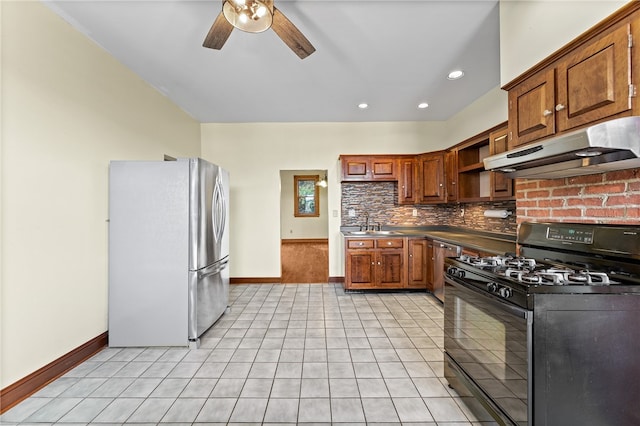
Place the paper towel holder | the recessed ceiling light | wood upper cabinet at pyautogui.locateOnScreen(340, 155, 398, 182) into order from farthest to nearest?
wood upper cabinet at pyautogui.locateOnScreen(340, 155, 398, 182), the paper towel holder, the recessed ceiling light

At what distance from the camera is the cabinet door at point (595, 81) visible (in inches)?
49.9

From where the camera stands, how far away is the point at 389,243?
4023 mm

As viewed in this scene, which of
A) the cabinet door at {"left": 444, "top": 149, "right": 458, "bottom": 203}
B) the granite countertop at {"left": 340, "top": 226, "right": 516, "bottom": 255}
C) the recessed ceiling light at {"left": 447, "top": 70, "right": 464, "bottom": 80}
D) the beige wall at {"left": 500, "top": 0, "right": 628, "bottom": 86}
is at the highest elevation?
the recessed ceiling light at {"left": 447, "top": 70, "right": 464, "bottom": 80}

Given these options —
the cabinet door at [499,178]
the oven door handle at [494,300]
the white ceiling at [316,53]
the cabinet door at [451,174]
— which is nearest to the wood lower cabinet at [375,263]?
the cabinet door at [451,174]

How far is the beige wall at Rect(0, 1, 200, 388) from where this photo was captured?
1.78 m

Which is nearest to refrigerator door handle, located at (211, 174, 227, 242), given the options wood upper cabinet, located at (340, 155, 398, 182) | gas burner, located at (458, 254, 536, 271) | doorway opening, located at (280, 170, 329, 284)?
wood upper cabinet, located at (340, 155, 398, 182)

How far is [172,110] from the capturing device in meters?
3.80

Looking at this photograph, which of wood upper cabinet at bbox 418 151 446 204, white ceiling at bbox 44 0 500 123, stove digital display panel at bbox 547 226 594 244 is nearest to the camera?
stove digital display panel at bbox 547 226 594 244

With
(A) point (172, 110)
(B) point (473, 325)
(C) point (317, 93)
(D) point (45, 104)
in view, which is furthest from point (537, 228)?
(A) point (172, 110)

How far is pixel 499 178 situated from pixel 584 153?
6.06 feet

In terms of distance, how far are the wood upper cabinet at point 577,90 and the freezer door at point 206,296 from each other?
111 inches

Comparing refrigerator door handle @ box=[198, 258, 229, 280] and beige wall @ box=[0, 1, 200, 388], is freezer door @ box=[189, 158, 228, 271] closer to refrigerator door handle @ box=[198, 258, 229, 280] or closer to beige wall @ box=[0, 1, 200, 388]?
refrigerator door handle @ box=[198, 258, 229, 280]

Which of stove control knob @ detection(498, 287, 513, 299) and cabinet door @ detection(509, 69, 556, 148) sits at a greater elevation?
cabinet door @ detection(509, 69, 556, 148)

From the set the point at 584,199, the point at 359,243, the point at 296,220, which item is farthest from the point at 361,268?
the point at 296,220
